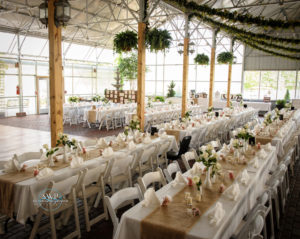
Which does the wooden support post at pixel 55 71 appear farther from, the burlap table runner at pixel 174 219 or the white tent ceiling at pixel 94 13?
the white tent ceiling at pixel 94 13

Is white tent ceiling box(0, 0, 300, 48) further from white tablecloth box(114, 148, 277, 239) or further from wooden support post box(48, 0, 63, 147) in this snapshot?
white tablecloth box(114, 148, 277, 239)

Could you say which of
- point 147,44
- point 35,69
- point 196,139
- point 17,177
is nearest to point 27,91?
point 35,69

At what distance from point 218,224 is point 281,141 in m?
4.65

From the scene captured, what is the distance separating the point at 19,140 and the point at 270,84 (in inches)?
695

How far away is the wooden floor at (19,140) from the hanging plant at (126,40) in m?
3.81

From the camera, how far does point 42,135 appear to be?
10.2 meters

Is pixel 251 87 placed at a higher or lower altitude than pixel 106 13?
lower

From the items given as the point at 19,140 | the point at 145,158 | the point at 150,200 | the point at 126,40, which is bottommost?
the point at 19,140

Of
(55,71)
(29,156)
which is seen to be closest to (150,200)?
(29,156)

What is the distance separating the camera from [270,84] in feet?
66.8

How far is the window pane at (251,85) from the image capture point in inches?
817

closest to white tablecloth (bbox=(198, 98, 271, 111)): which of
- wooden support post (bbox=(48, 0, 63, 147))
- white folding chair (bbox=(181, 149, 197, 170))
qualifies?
white folding chair (bbox=(181, 149, 197, 170))

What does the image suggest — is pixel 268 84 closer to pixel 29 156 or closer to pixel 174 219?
pixel 29 156

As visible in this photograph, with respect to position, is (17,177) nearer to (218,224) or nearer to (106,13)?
(218,224)
